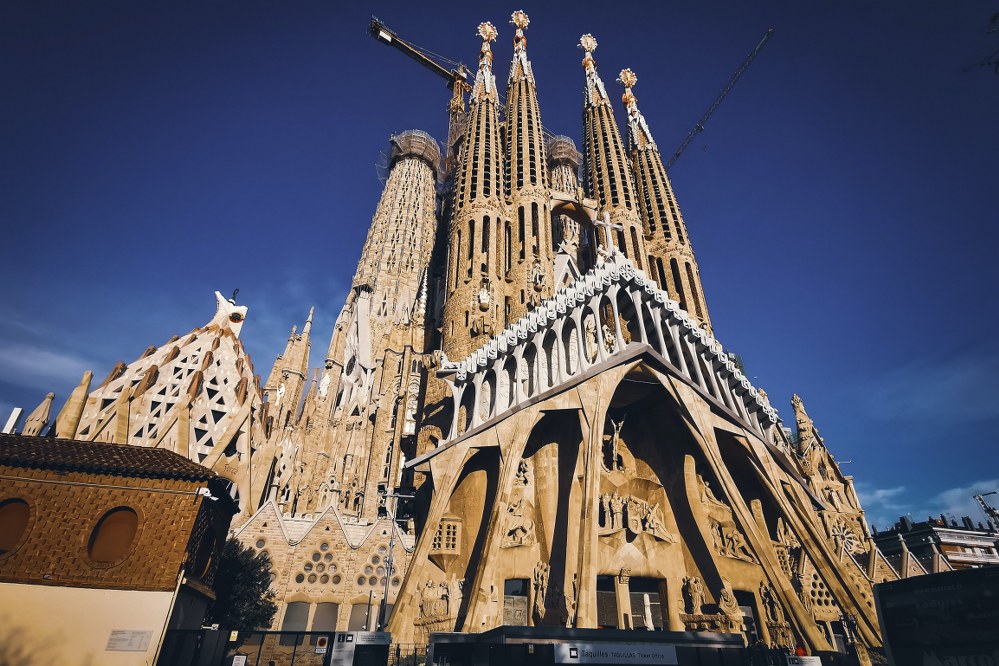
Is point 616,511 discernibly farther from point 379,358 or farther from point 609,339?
point 379,358

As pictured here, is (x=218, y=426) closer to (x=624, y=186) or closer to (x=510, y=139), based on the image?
(x=510, y=139)

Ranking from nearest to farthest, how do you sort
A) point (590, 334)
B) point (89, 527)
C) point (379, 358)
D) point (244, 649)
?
point (244, 649) → point (89, 527) → point (590, 334) → point (379, 358)

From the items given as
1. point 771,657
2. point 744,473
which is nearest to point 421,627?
point 771,657

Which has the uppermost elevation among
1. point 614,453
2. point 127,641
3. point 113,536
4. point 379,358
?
point 379,358

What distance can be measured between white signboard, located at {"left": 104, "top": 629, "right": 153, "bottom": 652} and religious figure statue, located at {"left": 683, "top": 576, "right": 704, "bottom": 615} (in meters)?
19.1

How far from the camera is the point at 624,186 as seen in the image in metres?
41.3

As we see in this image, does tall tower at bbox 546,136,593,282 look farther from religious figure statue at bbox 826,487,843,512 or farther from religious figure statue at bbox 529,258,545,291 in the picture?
religious figure statue at bbox 826,487,843,512

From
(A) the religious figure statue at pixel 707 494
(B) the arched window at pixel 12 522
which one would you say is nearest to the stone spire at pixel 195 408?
(B) the arched window at pixel 12 522

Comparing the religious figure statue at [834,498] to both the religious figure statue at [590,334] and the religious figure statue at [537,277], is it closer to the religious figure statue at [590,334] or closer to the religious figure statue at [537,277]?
the religious figure statue at [590,334]

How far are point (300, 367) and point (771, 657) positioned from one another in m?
37.5

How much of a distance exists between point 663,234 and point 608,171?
7528 mm

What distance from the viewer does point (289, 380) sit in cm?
4078

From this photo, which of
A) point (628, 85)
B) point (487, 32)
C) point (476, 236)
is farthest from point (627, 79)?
point (476, 236)

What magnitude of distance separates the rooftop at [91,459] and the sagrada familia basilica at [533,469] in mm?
7270
